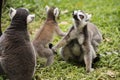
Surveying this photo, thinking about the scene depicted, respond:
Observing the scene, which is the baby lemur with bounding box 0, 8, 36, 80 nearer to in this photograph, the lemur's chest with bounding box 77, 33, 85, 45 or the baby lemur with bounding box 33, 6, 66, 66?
the baby lemur with bounding box 33, 6, 66, 66

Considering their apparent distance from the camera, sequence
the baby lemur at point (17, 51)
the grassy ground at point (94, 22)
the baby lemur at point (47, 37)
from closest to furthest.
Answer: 1. the baby lemur at point (17, 51)
2. the grassy ground at point (94, 22)
3. the baby lemur at point (47, 37)

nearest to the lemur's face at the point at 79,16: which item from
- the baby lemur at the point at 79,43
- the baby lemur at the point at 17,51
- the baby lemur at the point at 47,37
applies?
Result: the baby lemur at the point at 79,43

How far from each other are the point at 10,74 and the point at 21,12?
1052 millimetres

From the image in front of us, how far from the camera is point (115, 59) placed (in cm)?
847

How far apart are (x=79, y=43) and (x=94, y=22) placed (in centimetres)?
272

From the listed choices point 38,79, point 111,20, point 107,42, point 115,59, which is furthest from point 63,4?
point 38,79

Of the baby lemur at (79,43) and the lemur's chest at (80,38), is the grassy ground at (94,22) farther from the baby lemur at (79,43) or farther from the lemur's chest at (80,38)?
the lemur's chest at (80,38)

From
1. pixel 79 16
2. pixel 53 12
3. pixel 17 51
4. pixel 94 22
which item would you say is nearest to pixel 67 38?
pixel 79 16

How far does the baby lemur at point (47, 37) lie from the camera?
8.00 metres

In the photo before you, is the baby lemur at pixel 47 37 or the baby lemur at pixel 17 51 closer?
the baby lemur at pixel 17 51

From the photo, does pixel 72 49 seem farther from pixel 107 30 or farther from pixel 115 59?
pixel 107 30

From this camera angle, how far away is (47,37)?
8.23 m

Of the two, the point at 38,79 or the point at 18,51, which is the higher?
the point at 18,51

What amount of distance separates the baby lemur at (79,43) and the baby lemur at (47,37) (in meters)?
0.23
